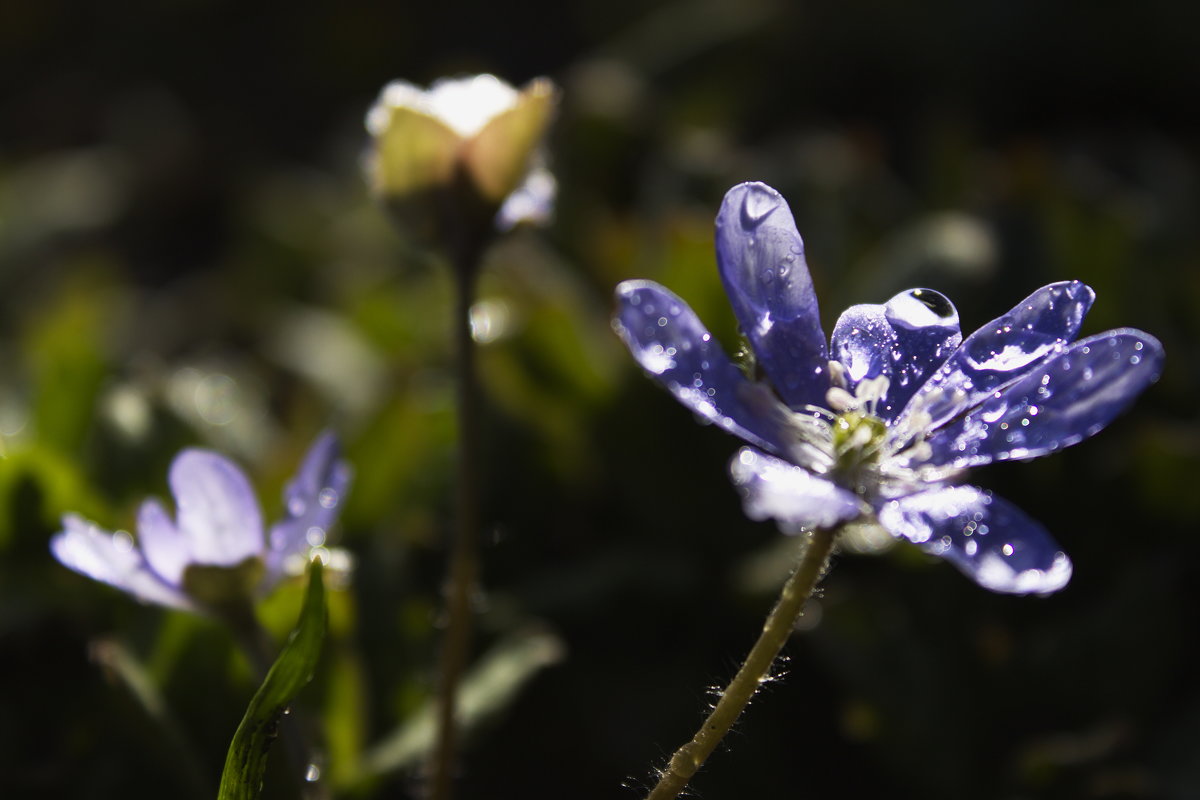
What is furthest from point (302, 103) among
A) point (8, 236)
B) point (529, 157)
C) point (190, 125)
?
point (529, 157)

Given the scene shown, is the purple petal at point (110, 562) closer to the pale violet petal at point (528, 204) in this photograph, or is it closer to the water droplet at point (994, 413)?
the pale violet petal at point (528, 204)

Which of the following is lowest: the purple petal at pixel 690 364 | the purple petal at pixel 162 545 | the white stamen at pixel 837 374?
the purple petal at pixel 162 545

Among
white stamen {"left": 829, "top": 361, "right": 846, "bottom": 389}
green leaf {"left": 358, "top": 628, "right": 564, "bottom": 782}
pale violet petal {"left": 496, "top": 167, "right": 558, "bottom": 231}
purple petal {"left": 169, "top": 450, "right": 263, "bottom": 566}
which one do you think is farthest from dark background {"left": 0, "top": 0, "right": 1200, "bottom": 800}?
white stamen {"left": 829, "top": 361, "right": 846, "bottom": 389}

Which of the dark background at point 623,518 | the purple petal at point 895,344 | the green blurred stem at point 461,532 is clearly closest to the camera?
the purple petal at point 895,344

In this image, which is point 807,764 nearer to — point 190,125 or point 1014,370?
point 1014,370

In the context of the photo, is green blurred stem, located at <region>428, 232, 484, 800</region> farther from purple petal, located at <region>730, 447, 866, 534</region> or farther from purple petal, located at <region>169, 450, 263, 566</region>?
purple petal, located at <region>730, 447, 866, 534</region>

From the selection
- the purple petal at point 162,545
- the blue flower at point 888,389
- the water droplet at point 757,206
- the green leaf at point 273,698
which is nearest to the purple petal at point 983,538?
the blue flower at point 888,389

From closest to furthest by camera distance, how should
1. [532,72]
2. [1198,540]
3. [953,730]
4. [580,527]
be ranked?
[953,730] < [1198,540] < [580,527] < [532,72]
